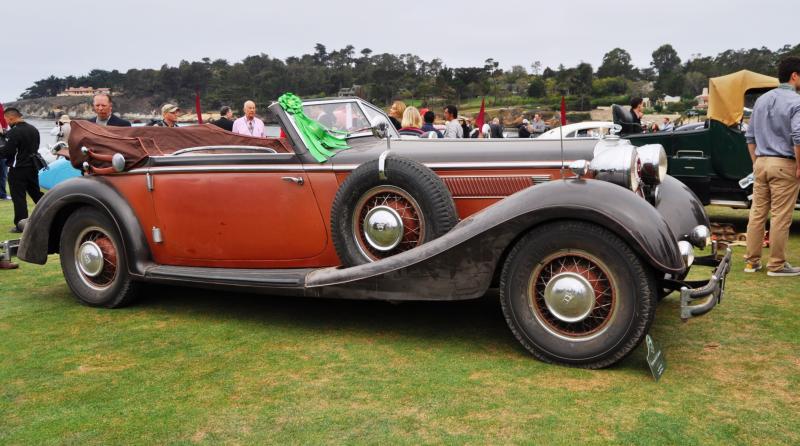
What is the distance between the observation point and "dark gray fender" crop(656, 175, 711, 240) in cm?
453

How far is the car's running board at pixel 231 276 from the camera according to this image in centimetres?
449

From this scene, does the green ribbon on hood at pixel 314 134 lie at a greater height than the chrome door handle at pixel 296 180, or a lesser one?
greater

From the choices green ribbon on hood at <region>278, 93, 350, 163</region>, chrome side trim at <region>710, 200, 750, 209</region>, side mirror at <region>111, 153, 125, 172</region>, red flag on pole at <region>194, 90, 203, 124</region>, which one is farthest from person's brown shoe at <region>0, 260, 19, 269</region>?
chrome side trim at <region>710, 200, 750, 209</region>

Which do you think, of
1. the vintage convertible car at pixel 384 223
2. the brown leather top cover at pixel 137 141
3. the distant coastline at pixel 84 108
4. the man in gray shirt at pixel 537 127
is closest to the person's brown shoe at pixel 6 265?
the vintage convertible car at pixel 384 223

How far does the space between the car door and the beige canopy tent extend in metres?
6.53

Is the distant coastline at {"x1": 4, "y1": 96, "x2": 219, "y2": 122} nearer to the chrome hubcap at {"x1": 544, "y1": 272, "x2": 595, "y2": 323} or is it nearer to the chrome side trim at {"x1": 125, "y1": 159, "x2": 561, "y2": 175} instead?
the chrome side trim at {"x1": 125, "y1": 159, "x2": 561, "y2": 175}

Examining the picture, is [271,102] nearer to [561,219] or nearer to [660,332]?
[561,219]

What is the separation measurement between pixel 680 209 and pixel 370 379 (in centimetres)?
261

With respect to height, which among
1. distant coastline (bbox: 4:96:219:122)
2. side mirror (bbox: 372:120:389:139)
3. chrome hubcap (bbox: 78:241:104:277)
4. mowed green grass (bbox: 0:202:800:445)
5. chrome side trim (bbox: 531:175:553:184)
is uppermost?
distant coastline (bbox: 4:96:219:122)

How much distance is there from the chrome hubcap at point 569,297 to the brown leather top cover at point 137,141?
91.7 inches

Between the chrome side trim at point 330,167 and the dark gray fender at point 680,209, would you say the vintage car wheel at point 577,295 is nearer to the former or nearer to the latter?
the chrome side trim at point 330,167

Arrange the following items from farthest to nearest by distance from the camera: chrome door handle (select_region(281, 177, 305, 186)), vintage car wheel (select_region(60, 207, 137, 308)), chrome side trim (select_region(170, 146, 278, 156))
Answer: vintage car wheel (select_region(60, 207, 137, 308)) → chrome side trim (select_region(170, 146, 278, 156)) → chrome door handle (select_region(281, 177, 305, 186))

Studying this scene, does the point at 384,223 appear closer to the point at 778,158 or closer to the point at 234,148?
the point at 234,148

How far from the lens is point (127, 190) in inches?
205
